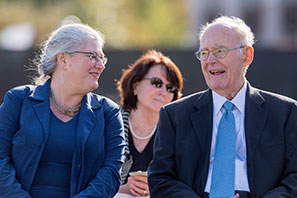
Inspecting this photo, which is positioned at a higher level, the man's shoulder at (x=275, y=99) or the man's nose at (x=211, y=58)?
the man's nose at (x=211, y=58)

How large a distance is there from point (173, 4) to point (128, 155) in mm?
38343

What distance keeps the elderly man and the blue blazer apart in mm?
339

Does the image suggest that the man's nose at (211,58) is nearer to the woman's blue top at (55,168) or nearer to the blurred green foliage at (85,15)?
the woman's blue top at (55,168)

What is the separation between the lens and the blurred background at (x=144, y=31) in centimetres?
917

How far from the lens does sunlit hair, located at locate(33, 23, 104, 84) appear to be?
3920 millimetres

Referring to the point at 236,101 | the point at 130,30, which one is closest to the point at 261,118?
the point at 236,101

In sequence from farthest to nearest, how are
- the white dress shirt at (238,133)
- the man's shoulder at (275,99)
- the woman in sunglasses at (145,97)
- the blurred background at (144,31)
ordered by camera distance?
1. the blurred background at (144,31)
2. the woman in sunglasses at (145,97)
3. the man's shoulder at (275,99)
4. the white dress shirt at (238,133)

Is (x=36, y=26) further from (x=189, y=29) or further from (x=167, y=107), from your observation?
(x=167, y=107)

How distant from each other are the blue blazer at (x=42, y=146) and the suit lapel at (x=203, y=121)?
524 mm

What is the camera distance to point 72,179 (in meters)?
3.75

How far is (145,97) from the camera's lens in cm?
511

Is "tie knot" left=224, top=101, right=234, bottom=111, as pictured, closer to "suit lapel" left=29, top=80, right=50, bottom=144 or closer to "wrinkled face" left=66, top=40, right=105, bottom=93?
"wrinkled face" left=66, top=40, right=105, bottom=93

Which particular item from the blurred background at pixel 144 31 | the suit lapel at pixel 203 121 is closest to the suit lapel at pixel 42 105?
the blurred background at pixel 144 31

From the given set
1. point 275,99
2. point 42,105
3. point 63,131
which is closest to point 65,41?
point 42,105
